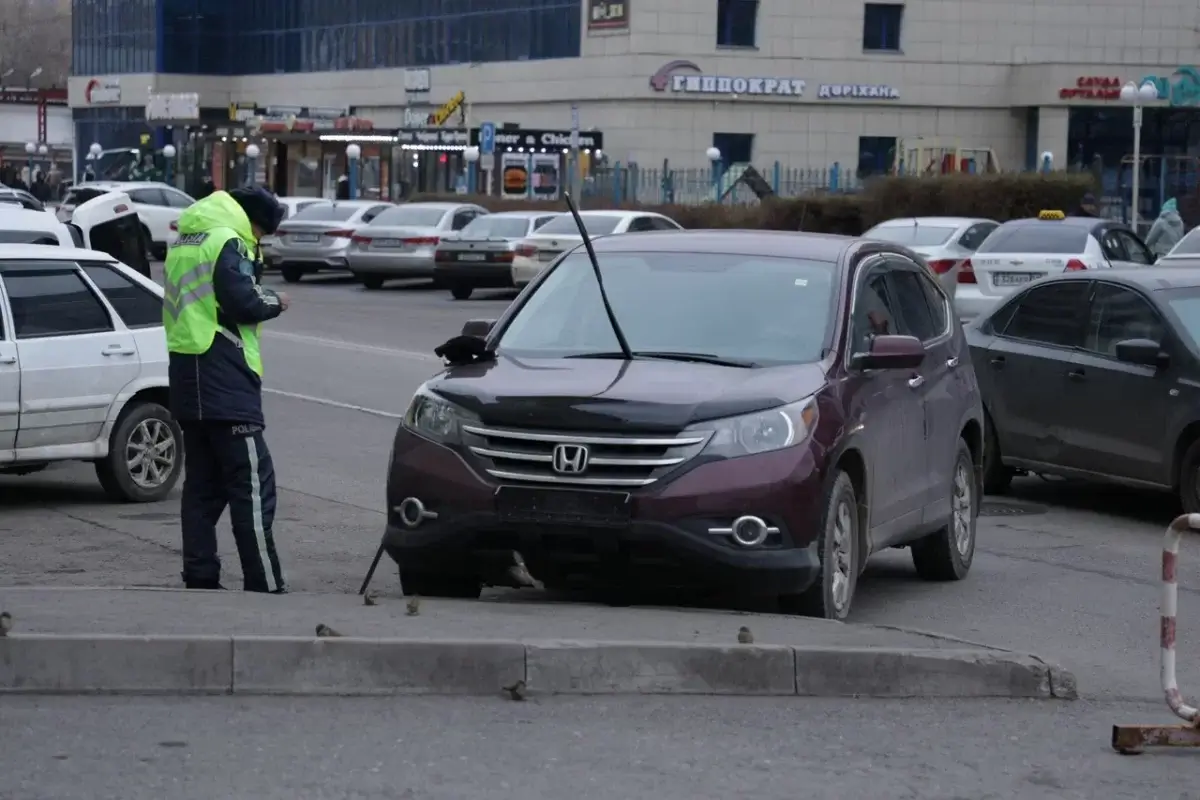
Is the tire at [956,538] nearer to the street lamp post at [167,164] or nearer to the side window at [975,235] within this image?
the side window at [975,235]

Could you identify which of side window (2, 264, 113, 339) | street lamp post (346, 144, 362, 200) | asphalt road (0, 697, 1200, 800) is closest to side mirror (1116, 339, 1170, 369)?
asphalt road (0, 697, 1200, 800)

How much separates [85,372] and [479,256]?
74.7 feet

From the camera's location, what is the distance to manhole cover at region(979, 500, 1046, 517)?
42.7 ft

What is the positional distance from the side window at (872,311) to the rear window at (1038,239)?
1608 centimetres

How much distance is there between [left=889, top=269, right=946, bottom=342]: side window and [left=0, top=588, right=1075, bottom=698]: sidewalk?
2416 millimetres

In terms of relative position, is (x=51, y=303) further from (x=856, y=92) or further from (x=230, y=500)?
(x=856, y=92)

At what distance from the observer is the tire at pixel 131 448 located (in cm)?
1204

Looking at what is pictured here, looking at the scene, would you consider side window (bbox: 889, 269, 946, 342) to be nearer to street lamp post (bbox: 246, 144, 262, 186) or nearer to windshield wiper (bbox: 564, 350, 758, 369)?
windshield wiper (bbox: 564, 350, 758, 369)

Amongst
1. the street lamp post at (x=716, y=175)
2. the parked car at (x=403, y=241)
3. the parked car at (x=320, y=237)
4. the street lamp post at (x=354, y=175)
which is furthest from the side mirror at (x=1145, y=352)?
the street lamp post at (x=354, y=175)

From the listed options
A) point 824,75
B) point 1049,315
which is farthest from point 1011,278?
point 824,75

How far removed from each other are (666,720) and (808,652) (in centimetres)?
74

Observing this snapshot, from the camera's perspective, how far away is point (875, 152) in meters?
66.5

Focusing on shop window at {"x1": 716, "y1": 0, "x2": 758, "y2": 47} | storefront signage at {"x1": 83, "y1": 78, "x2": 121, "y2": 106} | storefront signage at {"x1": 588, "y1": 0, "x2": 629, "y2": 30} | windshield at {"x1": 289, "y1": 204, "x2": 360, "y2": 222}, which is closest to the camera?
windshield at {"x1": 289, "y1": 204, "x2": 360, "y2": 222}

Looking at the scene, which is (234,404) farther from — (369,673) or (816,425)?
(816,425)
